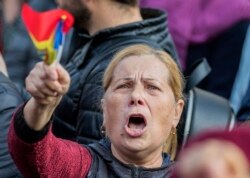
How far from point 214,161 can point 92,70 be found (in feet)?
7.56

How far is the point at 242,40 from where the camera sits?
3957 millimetres

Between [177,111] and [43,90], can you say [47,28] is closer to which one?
[43,90]

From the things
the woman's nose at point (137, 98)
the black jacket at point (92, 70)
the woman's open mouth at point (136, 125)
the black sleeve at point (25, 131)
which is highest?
the black sleeve at point (25, 131)

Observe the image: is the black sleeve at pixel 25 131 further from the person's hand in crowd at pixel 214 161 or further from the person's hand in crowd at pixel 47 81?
the person's hand in crowd at pixel 214 161

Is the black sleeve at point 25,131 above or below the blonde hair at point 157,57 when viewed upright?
above

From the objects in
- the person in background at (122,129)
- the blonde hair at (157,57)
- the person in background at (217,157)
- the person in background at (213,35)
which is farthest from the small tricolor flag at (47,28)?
the person in background at (213,35)

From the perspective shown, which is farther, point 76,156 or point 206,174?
point 76,156

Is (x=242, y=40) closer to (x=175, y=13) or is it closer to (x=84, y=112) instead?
(x=175, y=13)

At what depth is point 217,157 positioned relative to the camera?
100 centimetres

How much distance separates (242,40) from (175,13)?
465mm

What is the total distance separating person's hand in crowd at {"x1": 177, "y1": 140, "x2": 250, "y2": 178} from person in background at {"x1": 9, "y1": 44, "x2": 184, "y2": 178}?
102 cm

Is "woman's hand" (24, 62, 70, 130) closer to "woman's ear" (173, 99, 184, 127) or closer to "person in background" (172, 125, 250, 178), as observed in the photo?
"woman's ear" (173, 99, 184, 127)

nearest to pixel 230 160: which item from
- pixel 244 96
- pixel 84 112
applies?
pixel 84 112

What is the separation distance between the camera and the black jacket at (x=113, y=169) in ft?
7.68
